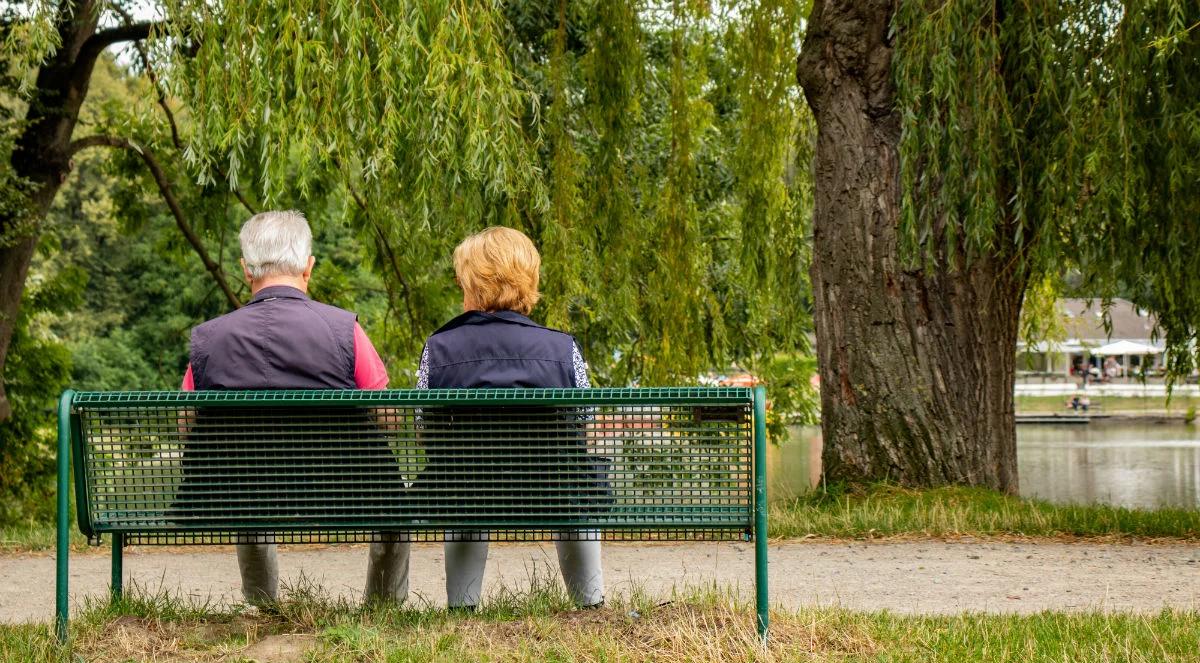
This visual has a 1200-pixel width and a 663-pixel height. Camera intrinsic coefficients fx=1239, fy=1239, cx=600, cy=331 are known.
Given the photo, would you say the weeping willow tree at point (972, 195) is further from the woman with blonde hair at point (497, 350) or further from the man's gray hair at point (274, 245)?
the man's gray hair at point (274, 245)

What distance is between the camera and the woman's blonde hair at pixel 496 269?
4.17 metres

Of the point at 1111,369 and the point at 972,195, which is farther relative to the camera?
the point at 1111,369

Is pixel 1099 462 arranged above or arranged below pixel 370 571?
below

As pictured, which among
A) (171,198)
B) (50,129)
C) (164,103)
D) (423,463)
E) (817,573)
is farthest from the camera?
(171,198)

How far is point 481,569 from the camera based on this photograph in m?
4.30

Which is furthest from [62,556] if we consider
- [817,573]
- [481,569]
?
[817,573]

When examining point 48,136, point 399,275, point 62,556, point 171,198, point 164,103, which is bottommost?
point 62,556

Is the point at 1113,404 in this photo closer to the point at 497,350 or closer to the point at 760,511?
the point at 760,511

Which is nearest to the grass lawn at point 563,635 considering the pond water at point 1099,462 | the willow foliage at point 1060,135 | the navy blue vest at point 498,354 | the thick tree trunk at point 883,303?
the navy blue vest at point 498,354

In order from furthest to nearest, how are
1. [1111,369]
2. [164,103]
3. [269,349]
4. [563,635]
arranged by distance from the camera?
1. [1111,369]
2. [164,103]
3. [269,349]
4. [563,635]

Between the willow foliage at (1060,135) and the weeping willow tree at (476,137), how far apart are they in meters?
2.37

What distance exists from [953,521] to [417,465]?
4.07 m

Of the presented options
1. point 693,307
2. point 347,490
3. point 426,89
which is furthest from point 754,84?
point 347,490

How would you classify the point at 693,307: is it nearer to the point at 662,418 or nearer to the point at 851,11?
the point at 851,11
